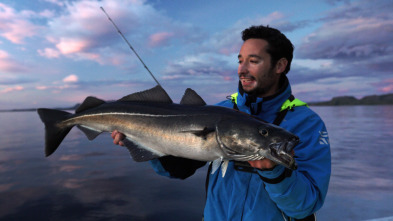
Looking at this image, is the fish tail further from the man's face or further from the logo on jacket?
the logo on jacket

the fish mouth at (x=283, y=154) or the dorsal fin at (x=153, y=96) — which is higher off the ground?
the dorsal fin at (x=153, y=96)

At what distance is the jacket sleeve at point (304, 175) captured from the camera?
2.34m

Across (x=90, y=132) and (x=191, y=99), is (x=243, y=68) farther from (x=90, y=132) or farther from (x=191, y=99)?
(x=90, y=132)

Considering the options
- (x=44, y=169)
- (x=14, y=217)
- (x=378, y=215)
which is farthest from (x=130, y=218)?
(x=44, y=169)

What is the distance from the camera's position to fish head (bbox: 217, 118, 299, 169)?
90.1 inches

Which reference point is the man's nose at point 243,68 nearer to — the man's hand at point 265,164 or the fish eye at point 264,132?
the fish eye at point 264,132

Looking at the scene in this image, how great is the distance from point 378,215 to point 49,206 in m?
12.2

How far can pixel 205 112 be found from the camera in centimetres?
292

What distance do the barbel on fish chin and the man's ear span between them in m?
1.28

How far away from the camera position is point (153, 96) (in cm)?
361

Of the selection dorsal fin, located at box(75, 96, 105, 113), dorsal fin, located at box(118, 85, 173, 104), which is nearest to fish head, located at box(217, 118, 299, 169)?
dorsal fin, located at box(118, 85, 173, 104)

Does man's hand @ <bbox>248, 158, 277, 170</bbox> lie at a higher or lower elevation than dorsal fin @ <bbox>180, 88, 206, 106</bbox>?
lower

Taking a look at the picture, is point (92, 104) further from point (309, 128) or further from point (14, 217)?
point (14, 217)

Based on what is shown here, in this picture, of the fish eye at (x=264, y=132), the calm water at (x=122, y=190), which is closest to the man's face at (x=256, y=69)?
the fish eye at (x=264, y=132)
